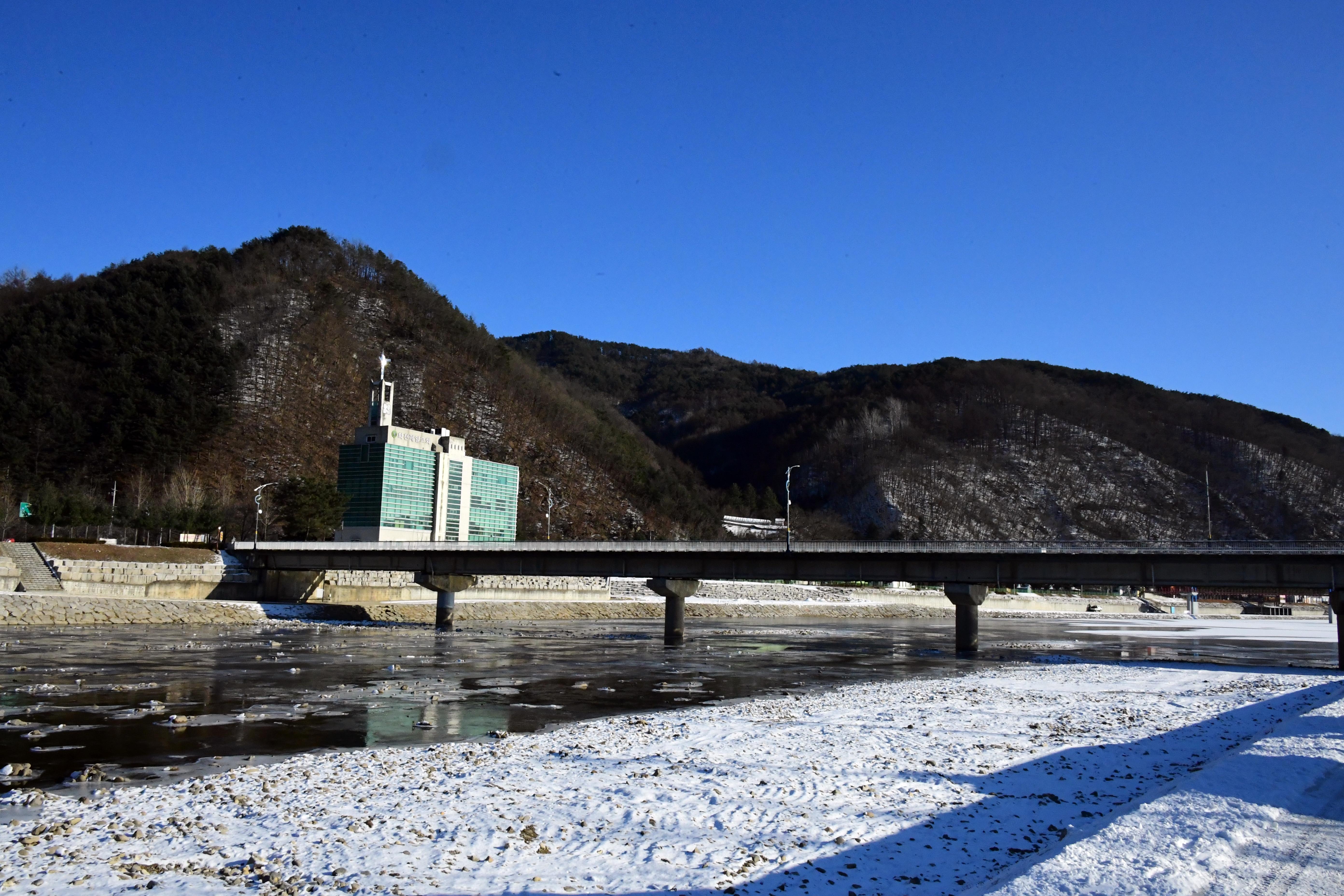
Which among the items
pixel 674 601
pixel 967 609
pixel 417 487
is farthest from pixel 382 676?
pixel 417 487

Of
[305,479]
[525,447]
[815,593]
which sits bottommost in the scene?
[815,593]

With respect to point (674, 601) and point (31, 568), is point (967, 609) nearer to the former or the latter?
point (674, 601)

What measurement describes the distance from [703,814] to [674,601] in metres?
49.8

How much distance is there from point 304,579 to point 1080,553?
60.6m

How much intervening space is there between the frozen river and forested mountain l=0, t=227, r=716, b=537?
189 feet

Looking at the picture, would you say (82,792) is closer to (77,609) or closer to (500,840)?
(500,840)

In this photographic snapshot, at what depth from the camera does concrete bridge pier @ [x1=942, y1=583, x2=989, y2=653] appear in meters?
55.8

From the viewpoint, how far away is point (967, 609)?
57094 mm

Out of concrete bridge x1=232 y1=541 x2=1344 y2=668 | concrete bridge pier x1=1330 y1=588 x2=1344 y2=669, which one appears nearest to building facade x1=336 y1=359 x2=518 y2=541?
concrete bridge x1=232 y1=541 x2=1344 y2=668

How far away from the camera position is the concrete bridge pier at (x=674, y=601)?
5950 centimetres

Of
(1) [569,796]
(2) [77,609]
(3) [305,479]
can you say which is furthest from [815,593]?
(1) [569,796]

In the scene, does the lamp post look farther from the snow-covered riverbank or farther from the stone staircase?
the snow-covered riverbank

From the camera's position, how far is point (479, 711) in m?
25.5

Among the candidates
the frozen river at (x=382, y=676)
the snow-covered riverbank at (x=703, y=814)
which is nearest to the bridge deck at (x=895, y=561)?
the frozen river at (x=382, y=676)
